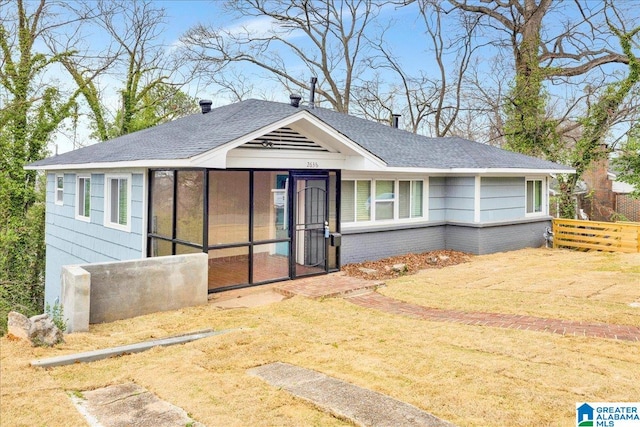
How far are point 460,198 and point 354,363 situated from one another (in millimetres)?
9781

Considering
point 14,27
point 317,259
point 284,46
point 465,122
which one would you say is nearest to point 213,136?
point 317,259

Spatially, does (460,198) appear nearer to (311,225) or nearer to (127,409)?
(311,225)

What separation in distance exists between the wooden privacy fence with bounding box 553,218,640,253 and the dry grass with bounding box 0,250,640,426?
7.35 metres

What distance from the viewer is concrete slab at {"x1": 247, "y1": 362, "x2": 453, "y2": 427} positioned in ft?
12.6

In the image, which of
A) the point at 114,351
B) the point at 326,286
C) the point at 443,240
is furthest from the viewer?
the point at 443,240

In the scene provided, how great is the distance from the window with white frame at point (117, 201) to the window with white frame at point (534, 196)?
1217cm

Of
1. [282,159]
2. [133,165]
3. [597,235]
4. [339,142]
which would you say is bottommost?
[597,235]

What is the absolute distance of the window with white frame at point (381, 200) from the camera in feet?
38.8

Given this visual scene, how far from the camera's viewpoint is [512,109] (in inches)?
791

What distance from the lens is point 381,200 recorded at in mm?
12578

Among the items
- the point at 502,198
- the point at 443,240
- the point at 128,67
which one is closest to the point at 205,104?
the point at 443,240

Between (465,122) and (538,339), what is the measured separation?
991 inches

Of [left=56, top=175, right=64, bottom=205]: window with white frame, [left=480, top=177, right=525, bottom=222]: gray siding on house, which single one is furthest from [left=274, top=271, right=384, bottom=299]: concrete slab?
[left=56, top=175, right=64, bottom=205]: window with white frame

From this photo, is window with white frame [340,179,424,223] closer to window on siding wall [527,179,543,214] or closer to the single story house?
the single story house
